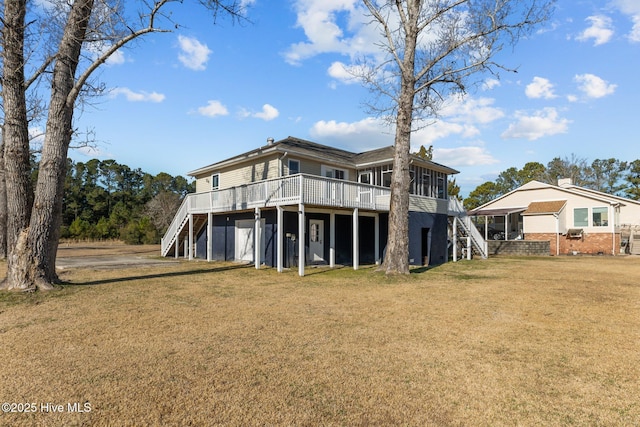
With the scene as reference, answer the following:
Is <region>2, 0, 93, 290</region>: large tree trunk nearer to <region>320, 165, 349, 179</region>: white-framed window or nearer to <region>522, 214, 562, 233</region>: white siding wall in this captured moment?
<region>320, 165, 349, 179</region>: white-framed window

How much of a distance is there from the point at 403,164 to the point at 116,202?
5206 cm

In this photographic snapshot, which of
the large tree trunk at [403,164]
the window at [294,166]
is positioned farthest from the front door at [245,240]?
the large tree trunk at [403,164]

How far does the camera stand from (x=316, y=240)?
17.5 meters

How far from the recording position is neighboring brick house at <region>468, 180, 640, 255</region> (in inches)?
1031

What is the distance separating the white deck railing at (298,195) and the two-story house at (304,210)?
0.04 metres

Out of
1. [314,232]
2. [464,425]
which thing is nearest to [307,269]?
[314,232]

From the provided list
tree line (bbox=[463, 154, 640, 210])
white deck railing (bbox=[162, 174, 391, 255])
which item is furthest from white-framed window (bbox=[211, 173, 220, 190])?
tree line (bbox=[463, 154, 640, 210])

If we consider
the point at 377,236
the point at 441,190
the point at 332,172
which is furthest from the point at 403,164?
the point at 441,190

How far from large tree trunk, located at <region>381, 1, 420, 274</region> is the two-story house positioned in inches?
85.7

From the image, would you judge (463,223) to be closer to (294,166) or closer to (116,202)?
(294,166)

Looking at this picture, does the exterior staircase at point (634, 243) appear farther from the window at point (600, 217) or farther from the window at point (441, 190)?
the window at point (441, 190)

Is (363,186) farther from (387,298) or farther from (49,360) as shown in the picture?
(49,360)

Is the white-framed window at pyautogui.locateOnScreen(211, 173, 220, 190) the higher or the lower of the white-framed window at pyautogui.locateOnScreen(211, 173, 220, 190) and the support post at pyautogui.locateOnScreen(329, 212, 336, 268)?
the higher

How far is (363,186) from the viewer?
16078mm
